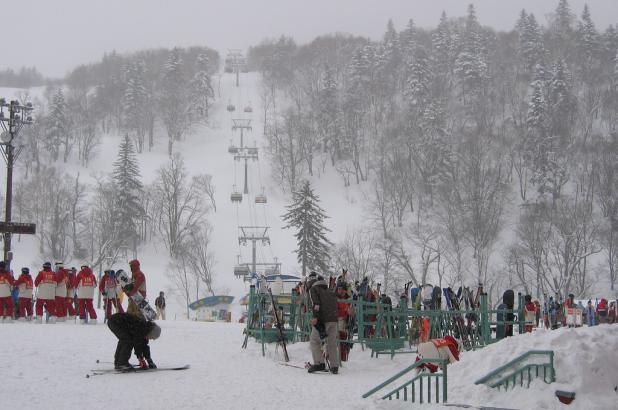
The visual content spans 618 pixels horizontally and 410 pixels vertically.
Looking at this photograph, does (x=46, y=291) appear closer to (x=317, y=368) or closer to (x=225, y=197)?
(x=317, y=368)

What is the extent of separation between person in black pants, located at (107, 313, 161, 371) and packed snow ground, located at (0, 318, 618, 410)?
43cm

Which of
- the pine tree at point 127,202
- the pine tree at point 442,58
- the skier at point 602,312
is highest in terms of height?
the pine tree at point 442,58

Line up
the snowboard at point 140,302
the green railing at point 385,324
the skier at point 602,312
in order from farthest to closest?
the skier at point 602,312, the green railing at point 385,324, the snowboard at point 140,302

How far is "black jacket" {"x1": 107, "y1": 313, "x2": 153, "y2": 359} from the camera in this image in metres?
9.94

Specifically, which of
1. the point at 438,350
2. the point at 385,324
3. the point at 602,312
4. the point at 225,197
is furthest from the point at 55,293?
the point at 225,197

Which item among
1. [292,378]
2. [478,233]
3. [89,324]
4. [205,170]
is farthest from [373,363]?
[205,170]

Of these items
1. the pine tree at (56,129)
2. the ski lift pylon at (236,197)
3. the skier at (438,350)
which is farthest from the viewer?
the pine tree at (56,129)

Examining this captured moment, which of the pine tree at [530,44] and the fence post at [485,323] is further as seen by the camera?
the pine tree at [530,44]

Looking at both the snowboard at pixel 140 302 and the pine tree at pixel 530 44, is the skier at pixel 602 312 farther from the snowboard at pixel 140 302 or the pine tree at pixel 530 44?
the pine tree at pixel 530 44

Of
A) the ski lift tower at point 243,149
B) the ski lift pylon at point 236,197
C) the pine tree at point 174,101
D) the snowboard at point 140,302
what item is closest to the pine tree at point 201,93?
the pine tree at point 174,101

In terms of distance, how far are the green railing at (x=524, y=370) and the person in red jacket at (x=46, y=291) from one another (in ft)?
44.9

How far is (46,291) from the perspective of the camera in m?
18.1

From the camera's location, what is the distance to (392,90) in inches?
3541

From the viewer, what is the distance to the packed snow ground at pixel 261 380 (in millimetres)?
7230
